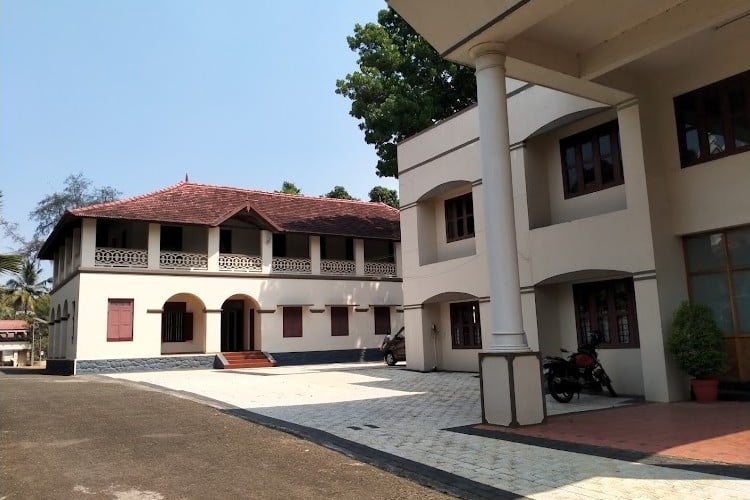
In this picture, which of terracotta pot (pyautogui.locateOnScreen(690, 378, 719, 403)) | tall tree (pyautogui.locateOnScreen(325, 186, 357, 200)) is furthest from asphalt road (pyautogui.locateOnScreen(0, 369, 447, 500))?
tall tree (pyautogui.locateOnScreen(325, 186, 357, 200))

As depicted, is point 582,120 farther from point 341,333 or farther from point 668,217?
point 341,333

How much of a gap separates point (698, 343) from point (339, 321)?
18133mm

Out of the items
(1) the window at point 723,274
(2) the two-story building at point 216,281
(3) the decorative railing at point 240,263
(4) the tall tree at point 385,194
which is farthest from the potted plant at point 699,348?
(4) the tall tree at point 385,194

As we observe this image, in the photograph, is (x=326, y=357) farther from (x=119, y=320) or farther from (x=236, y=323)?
(x=119, y=320)

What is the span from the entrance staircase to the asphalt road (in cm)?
1263

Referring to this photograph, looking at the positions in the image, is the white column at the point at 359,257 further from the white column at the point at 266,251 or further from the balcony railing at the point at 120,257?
the balcony railing at the point at 120,257

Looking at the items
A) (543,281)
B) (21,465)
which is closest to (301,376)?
(543,281)

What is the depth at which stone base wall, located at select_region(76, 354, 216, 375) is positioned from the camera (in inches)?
811

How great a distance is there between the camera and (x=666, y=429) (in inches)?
284

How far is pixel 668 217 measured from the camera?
10312mm

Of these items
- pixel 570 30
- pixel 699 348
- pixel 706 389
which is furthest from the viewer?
pixel 706 389

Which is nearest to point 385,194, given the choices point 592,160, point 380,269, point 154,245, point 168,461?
point 380,269

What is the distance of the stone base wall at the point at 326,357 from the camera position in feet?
79.5

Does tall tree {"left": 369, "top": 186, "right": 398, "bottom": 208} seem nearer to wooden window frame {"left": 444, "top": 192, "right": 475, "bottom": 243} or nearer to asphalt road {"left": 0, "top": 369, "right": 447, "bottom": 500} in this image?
wooden window frame {"left": 444, "top": 192, "right": 475, "bottom": 243}
